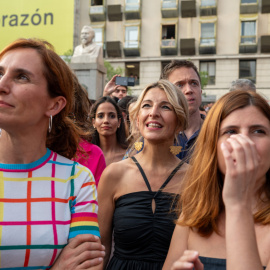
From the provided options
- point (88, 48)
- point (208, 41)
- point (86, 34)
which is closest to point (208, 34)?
point (208, 41)

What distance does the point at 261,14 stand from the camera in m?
27.7

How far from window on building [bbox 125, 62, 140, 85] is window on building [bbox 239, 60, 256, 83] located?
735 centimetres

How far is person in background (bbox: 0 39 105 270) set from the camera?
159 centimetres

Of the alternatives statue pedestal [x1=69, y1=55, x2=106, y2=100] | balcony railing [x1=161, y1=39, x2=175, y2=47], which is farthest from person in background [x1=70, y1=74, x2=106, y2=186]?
balcony railing [x1=161, y1=39, x2=175, y2=47]

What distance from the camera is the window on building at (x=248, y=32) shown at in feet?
90.0

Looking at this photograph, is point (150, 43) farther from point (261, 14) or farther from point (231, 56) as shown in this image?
point (261, 14)

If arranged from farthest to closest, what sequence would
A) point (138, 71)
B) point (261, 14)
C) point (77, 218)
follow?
point (138, 71)
point (261, 14)
point (77, 218)

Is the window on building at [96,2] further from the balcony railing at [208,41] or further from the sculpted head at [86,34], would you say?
the sculpted head at [86,34]

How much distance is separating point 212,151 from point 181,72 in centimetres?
220

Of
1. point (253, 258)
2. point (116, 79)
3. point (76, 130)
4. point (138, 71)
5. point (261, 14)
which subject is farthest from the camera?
point (138, 71)

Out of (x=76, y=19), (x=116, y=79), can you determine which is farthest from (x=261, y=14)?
(x=116, y=79)

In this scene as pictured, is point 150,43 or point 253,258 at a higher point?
point 150,43

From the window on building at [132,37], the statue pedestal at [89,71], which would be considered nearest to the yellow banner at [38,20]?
the statue pedestal at [89,71]

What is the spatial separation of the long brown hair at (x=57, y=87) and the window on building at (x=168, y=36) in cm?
2722
